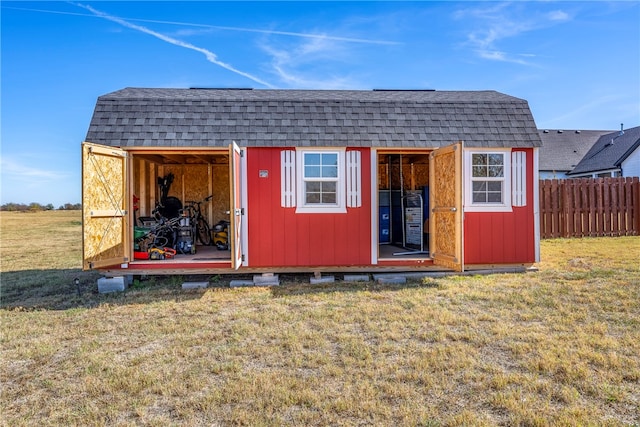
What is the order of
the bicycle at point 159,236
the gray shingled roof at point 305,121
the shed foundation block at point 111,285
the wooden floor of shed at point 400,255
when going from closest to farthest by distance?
the shed foundation block at point 111,285 → the gray shingled roof at point 305,121 → the wooden floor of shed at point 400,255 → the bicycle at point 159,236

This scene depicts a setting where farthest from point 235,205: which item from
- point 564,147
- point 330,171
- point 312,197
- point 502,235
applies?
point 564,147

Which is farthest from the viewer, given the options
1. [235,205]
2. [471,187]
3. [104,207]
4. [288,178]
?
[471,187]

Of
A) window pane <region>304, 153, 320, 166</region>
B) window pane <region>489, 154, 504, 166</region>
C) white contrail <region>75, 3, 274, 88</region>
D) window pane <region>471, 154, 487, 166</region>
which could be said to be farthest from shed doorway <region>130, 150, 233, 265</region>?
window pane <region>489, 154, 504, 166</region>

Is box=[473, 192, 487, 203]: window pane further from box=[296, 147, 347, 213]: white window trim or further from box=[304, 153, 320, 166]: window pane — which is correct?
box=[304, 153, 320, 166]: window pane

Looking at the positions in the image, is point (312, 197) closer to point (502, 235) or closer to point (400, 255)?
point (400, 255)

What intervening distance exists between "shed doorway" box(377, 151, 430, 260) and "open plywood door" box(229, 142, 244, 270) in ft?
11.9

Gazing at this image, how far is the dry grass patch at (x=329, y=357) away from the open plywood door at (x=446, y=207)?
0.69 meters

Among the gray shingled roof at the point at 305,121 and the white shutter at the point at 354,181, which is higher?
the gray shingled roof at the point at 305,121

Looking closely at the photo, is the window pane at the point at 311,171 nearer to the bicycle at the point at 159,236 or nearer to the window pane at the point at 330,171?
the window pane at the point at 330,171

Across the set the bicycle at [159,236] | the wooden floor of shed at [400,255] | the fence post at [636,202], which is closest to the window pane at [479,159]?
the wooden floor of shed at [400,255]

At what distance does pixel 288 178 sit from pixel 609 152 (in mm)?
21304

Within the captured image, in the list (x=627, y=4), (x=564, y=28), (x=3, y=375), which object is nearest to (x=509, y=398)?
(x=3, y=375)

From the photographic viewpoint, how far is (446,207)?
625 centimetres

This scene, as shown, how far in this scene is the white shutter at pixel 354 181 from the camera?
6730mm
